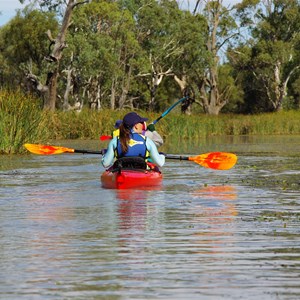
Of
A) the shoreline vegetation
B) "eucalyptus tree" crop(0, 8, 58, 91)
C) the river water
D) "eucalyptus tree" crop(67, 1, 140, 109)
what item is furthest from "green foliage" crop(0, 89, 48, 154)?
"eucalyptus tree" crop(0, 8, 58, 91)

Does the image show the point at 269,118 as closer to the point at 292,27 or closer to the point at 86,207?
the point at 292,27

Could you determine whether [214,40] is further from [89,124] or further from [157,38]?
[89,124]

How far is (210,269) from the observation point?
26.9 ft

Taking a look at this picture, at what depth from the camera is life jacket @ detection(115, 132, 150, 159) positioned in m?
15.7


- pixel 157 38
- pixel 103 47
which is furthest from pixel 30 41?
pixel 157 38

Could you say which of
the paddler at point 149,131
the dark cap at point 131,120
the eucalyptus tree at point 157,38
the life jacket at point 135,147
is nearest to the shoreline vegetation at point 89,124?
the paddler at point 149,131

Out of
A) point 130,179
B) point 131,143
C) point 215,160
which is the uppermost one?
point 131,143

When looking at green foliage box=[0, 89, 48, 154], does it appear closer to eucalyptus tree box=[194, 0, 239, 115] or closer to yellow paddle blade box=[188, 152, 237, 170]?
yellow paddle blade box=[188, 152, 237, 170]

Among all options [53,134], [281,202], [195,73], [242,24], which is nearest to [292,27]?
[242,24]

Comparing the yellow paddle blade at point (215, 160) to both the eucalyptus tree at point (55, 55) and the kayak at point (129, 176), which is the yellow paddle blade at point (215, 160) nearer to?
the kayak at point (129, 176)

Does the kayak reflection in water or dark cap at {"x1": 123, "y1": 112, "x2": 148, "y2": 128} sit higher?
dark cap at {"x1": 123, "y1": 112, "x2": 148, "y2": 128}

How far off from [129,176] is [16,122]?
11.7 m

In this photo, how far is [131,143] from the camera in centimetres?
1573

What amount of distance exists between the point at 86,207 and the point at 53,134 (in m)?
27.5
